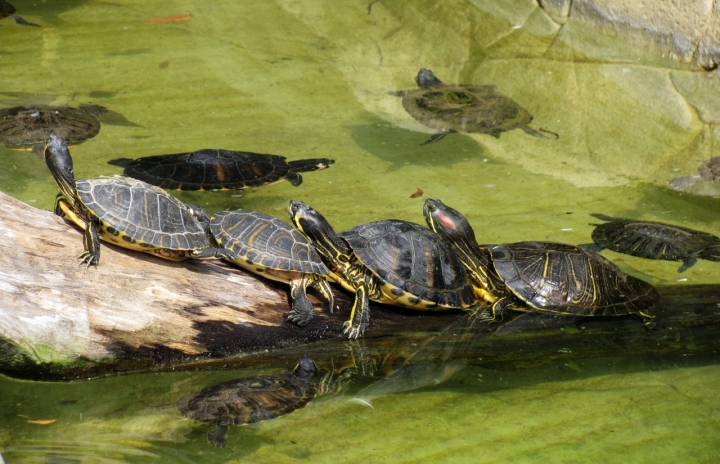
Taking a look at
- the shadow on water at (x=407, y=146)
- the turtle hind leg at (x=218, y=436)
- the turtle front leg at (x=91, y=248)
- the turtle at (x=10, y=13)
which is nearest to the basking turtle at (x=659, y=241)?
the shadow on water at (x=407, y=146)

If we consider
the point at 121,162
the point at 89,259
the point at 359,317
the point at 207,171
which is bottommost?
the point at 121,162

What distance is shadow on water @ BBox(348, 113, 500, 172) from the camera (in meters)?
7.30

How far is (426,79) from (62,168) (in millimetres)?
5511

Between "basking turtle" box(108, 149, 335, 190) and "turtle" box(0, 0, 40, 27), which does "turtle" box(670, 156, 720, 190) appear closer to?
"basking turtle" box(108, 149, 335, 190)

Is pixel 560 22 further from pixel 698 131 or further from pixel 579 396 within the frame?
pixel 579 396

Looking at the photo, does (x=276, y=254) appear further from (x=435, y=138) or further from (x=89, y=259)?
(x=435, y=138)

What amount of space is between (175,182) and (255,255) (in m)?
2.24

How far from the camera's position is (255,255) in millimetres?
4172

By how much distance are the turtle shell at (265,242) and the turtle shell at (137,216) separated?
6.2 inches

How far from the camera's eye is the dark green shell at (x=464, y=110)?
25.9 ft

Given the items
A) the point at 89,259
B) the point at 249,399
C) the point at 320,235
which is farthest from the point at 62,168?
the point at 249,399

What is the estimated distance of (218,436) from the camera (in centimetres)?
336

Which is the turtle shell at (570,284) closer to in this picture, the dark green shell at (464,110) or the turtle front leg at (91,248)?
the turtle front leg at (91,248)

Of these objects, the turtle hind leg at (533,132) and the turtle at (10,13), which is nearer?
the turtle hind leg at (533,132)
